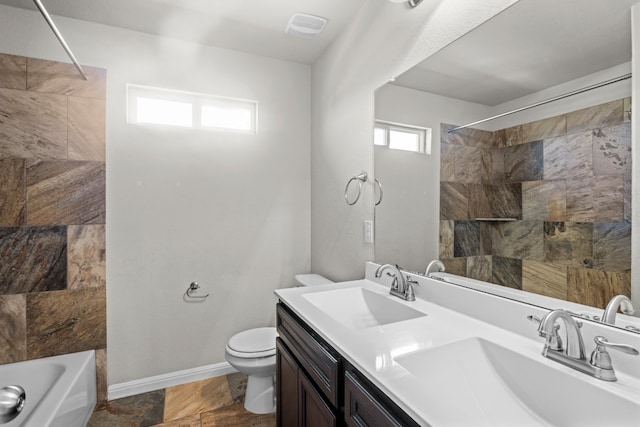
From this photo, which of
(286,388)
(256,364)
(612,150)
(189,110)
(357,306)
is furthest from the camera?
(189,110)

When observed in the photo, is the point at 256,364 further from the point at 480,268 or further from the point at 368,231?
the point at 480,268

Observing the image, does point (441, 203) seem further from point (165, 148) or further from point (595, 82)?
point (165, 148)

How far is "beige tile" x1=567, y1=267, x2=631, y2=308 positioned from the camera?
2.81ft

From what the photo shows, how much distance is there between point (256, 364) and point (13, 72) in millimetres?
2306

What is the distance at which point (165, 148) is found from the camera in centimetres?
227

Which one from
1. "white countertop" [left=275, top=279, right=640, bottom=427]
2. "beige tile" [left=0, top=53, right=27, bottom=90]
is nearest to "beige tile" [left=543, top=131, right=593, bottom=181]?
"white countertop" [left=275, top=279, right=640, bottom=427]

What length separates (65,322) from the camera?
2.04 m

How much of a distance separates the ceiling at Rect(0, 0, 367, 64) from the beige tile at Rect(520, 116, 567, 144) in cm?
138

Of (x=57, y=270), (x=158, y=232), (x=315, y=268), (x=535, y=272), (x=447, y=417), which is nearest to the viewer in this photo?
(x=447, y=417)

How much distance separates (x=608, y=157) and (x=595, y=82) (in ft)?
0.74

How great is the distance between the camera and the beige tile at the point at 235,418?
6.23 ft

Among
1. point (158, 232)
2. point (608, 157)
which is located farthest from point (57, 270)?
point (608, 157)

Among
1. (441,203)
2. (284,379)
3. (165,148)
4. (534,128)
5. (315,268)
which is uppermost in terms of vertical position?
(165,148)

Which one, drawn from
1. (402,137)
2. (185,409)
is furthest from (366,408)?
(185,409)
